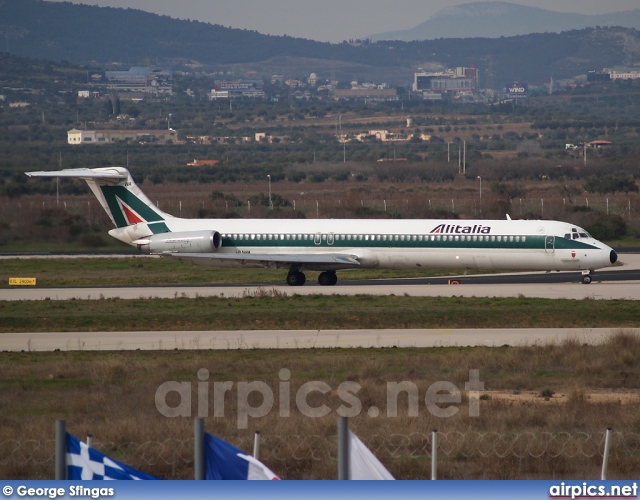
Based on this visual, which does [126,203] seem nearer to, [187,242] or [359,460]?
[187,242]

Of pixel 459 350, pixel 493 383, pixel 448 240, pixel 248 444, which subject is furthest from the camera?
pixel 448 240

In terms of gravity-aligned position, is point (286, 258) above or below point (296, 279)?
above

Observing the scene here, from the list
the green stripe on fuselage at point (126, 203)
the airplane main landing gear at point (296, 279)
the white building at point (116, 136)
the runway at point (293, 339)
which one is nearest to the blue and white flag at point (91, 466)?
the runway at point (293, 339)

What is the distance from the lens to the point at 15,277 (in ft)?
149

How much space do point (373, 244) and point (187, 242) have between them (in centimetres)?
739

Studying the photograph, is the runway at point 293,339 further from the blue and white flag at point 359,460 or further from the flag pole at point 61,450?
the blue and white flag at point 359,460

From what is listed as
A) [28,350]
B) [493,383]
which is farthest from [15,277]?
[493,383]

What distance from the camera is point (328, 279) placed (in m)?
41.9

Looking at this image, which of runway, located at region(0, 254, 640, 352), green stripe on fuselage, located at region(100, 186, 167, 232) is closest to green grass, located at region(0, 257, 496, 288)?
green stripe on fuselage, located at region(100, 186, 167, 232)

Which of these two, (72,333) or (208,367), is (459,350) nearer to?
(208,367)

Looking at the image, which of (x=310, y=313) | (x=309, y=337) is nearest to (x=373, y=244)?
(x=310, y=313)

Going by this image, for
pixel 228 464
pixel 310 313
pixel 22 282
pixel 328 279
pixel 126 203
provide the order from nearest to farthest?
pixel 228 464
pixel 310 313
pixel 328 279
pixel 22 282
pixel 126 203

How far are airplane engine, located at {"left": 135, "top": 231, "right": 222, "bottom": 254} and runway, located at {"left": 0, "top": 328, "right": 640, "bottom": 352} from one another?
39.7 feet

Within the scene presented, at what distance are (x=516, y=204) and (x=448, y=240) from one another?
129ft
